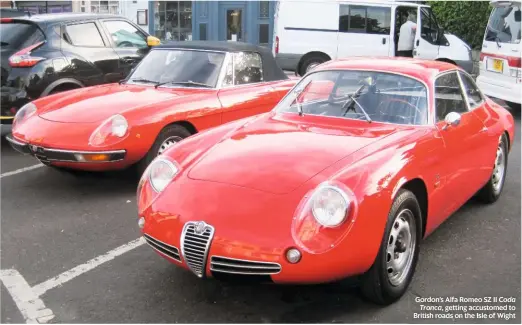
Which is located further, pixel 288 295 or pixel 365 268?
pixel 288 295

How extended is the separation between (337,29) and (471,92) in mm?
10146

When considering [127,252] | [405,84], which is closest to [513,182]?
[405,84]

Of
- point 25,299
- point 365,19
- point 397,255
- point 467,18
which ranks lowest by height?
point 25,299

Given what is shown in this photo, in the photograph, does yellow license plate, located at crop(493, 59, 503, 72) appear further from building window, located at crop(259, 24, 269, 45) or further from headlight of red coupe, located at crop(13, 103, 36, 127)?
building window, located at crop(259, 24, 269, 45)

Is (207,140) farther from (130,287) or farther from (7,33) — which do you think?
(7,33)

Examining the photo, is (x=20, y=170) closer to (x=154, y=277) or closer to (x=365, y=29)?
(x=154, y=277)

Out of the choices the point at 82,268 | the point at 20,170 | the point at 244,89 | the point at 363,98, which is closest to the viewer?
the point at 82,268

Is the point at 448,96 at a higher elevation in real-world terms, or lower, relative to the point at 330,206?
higher

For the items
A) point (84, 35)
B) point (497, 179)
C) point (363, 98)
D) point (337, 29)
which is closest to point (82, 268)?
point (363, 98)

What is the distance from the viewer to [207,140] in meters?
4.04

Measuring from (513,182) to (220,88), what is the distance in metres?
3.35

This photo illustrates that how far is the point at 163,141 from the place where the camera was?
563cm

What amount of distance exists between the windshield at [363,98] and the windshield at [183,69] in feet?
6.42

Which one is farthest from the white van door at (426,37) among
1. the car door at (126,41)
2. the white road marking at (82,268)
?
the white road marking at (82,268)
